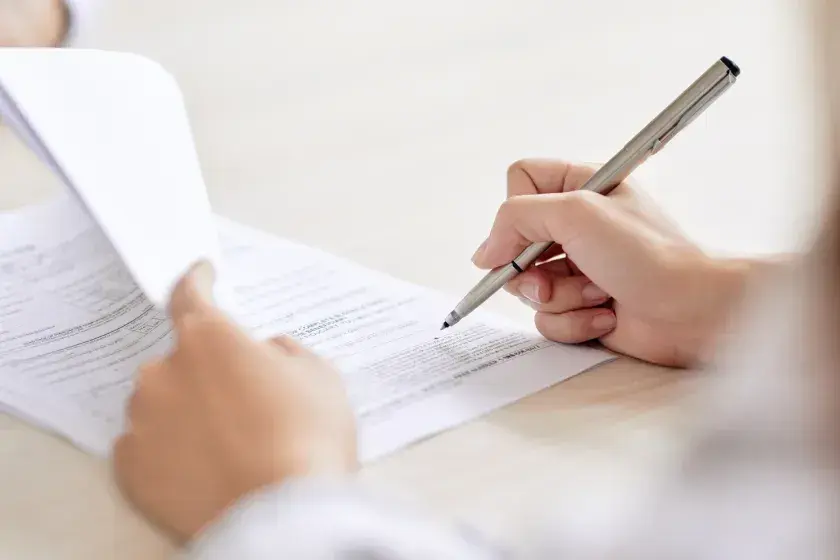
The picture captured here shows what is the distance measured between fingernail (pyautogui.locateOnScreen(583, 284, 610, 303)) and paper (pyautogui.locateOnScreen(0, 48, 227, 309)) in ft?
0.76

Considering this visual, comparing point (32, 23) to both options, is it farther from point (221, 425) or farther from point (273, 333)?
point (221, 425)

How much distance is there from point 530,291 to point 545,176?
9 cm

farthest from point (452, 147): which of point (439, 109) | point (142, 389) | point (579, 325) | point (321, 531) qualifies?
point (321, 531)

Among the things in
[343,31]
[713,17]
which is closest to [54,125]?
[343,31]

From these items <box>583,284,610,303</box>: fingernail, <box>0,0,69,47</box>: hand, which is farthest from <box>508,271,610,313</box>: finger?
<box>0,0,69,47</box>: hand

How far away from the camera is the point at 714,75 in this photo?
0.53 meters

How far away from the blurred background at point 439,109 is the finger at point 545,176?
76 mm

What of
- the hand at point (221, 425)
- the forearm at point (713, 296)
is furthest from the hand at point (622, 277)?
the hand at point (221, 425)

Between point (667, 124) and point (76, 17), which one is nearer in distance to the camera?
point (667, 124)

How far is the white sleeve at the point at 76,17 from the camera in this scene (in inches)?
38.8

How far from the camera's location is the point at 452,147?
0.92m

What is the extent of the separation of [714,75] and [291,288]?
12.1 inches

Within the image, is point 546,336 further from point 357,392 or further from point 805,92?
point 805,92

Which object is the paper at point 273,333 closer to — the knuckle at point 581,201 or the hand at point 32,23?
the knuckle at point 581,201
